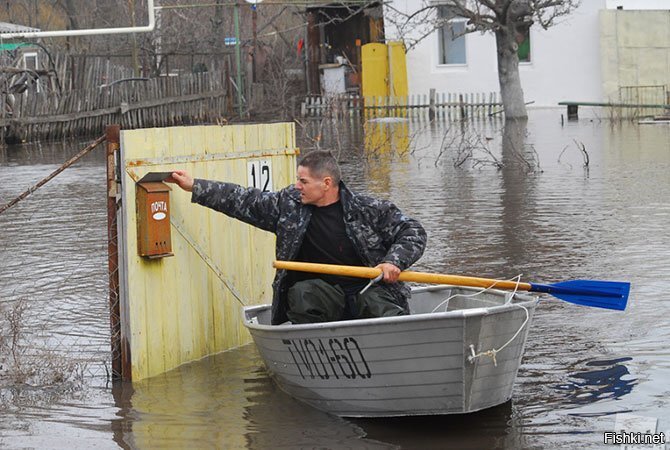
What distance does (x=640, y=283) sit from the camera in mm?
10156

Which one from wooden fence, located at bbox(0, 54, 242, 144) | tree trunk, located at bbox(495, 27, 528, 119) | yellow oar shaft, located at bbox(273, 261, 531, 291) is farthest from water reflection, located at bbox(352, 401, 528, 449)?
tree trunk, located at bbox(495, 27, 528, 119)

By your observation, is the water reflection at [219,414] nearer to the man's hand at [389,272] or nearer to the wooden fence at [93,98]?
the man's hand at [389,272]

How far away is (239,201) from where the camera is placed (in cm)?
755

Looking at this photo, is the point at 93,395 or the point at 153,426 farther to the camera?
the point at 93,395

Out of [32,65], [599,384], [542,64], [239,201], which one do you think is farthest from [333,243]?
[32,65]

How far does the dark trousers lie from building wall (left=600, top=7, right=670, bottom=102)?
32.8 meters

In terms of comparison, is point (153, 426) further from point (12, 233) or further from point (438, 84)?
point (438, 84)

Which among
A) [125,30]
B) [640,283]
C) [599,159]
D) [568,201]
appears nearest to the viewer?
[640,283]

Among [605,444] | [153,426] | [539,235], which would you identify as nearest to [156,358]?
[153,426]

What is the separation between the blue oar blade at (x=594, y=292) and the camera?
7172 mm

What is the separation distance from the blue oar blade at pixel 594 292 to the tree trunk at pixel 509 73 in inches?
1045

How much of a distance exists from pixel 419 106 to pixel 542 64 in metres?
4.26

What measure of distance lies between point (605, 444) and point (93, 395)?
10.1 feet

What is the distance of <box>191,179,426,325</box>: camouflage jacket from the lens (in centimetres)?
702
